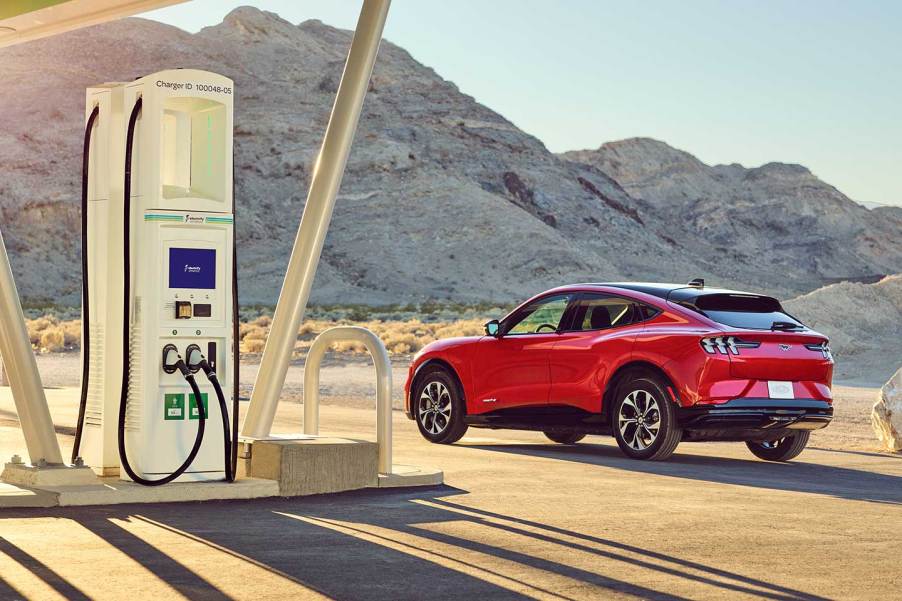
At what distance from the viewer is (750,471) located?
14.6m

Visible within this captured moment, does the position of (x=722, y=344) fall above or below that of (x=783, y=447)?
above

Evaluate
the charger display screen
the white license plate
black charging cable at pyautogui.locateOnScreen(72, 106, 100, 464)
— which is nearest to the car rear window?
the white license plate

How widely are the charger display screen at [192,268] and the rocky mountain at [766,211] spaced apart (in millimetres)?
138251

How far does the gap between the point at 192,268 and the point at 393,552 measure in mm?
3422

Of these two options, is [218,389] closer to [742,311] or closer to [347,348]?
[742,311]

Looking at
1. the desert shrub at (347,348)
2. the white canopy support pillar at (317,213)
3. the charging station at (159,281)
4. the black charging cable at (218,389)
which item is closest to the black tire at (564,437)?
the white canopy support pillar at (317,213)

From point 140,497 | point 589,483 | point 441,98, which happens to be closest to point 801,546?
point 589,483

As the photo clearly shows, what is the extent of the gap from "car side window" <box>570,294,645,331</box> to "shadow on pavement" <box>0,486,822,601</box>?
186 inches

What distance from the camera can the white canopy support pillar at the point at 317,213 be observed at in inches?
481

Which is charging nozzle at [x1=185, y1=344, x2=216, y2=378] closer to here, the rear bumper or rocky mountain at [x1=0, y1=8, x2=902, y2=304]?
the rear bumper

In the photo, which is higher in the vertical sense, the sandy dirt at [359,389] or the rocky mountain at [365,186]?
the rocky mountain at [365,186]

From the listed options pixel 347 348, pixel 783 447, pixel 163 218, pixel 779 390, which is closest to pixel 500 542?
pixel 163 218

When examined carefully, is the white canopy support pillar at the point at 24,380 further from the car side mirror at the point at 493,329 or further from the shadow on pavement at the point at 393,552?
the car side mirror at the point at 493,329

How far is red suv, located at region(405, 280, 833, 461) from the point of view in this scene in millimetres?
14516
